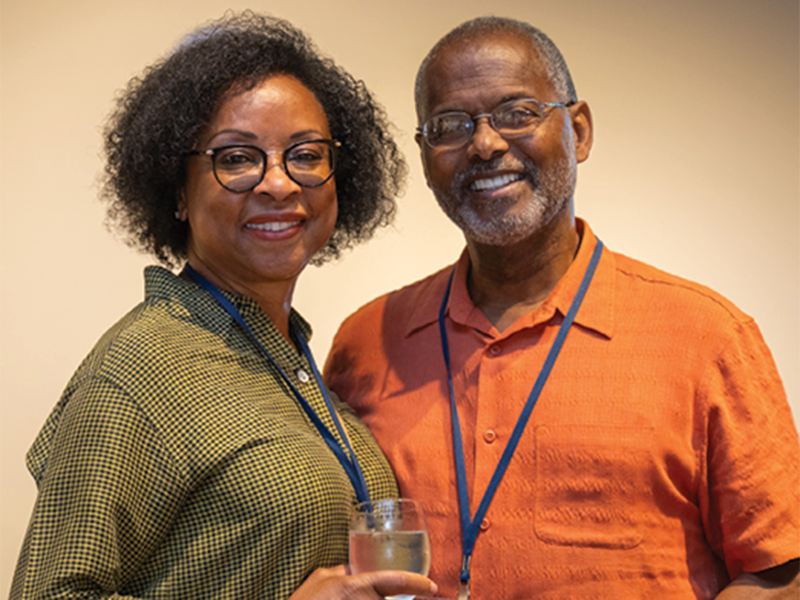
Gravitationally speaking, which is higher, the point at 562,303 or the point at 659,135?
the point at 659,135

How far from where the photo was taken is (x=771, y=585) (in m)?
1.55

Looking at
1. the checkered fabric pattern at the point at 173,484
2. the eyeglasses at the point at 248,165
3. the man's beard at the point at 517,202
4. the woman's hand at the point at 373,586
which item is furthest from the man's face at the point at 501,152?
the woman's hand at the point at 373,586

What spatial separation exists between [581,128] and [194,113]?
94 cm

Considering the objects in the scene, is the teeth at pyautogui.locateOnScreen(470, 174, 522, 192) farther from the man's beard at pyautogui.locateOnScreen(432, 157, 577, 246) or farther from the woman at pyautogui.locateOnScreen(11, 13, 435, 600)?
the woman at pyautogui.locateOnScreen(11, 13, 435, 600)

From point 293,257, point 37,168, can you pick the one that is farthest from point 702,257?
point 37,168

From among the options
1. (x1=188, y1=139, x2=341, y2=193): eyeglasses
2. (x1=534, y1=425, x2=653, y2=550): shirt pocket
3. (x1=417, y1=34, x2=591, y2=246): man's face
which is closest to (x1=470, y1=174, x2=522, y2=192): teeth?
(x1=417, y1=34, x2=591, y2=246): man's face

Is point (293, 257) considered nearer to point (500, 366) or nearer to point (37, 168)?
point (500, 366)

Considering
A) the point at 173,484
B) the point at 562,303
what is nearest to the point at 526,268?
the point at 562,303

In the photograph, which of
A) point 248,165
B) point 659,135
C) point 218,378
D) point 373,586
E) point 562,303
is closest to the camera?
point 373,586

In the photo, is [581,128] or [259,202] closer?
[259,202]

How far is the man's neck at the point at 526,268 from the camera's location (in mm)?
1912

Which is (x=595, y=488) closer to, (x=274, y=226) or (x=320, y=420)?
(x=320, y=420)

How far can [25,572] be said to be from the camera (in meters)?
1.39

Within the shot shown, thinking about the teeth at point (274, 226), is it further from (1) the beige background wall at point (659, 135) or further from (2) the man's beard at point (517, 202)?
(1) the beige background wall at point (659, 135)
